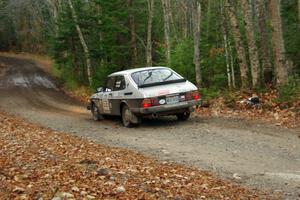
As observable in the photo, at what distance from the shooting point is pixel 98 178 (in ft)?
23.5

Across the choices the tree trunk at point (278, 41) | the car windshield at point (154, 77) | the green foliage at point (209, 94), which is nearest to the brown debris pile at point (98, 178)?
the car windshield at point (154, 77)

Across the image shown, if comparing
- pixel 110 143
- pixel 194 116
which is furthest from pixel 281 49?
pixel 110 143

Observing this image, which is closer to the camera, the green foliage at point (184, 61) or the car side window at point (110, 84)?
the car side window at point (110, 84)

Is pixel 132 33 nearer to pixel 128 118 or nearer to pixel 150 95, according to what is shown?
pixel 128 118

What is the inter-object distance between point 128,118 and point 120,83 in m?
1.22

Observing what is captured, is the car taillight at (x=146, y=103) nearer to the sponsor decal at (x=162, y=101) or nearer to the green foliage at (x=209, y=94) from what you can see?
the sponsor decal at (x=162, y=101)

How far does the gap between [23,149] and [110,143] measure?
2.42m

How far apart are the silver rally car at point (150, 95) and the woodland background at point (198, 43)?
338cm

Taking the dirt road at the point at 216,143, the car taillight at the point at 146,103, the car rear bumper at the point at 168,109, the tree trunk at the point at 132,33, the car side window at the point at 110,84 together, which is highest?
the tree trunk at the point at 132,33

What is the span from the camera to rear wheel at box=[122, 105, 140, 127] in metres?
14.0

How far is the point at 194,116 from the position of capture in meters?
15.6

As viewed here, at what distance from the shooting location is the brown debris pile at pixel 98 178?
6402 millimetres

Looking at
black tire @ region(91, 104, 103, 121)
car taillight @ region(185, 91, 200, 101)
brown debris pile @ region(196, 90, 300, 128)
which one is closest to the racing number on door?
black tire @ region(91, 104, 103, 121)

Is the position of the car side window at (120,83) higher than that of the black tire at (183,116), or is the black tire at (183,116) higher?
the car side window at (120,83)
